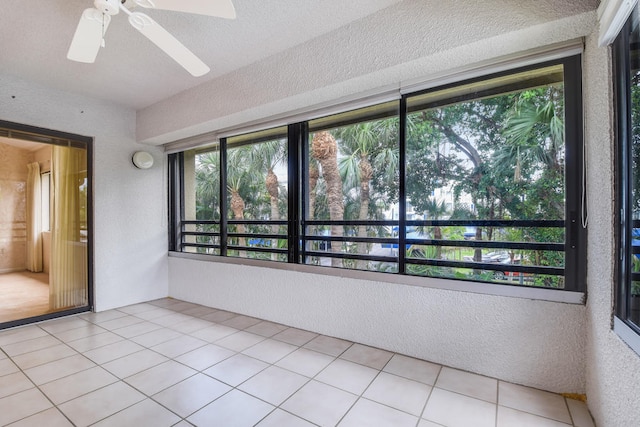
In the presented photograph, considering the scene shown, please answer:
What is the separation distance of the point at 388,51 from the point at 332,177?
3.95 feet

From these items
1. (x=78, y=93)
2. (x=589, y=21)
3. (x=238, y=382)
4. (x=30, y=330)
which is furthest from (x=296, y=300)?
(x=78, y=93)

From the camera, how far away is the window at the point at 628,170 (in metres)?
1.21

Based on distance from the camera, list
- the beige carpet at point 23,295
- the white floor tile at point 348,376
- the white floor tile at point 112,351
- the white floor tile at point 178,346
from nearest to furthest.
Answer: the white floor tile at point 348,376
the white floor tile at point 112,351
the white floor tile at point 178,346
the beige carpet at point 23,295

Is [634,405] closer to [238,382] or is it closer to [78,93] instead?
[238,382]

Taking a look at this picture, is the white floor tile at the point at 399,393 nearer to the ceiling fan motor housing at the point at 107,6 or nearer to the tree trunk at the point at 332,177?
the tree trunk at the point at 332,177

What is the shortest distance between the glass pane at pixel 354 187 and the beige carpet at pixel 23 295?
3.05 meters

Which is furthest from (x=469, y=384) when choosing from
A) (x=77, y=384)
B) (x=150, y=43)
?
(x=150, y=43)

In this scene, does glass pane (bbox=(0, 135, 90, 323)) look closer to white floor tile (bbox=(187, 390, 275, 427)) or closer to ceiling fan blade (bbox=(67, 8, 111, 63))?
ceiling fan blade (bbox=(67, 8, 111, 63))

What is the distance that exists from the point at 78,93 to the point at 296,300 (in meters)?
3.38

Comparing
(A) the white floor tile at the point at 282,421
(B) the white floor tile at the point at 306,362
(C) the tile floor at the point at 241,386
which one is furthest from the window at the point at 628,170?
(B) the white floor tile at the point at 306,362

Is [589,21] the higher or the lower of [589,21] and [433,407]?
the higher

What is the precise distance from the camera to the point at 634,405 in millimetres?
1165

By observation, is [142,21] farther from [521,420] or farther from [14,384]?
[521,420]

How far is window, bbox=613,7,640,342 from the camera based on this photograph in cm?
121
